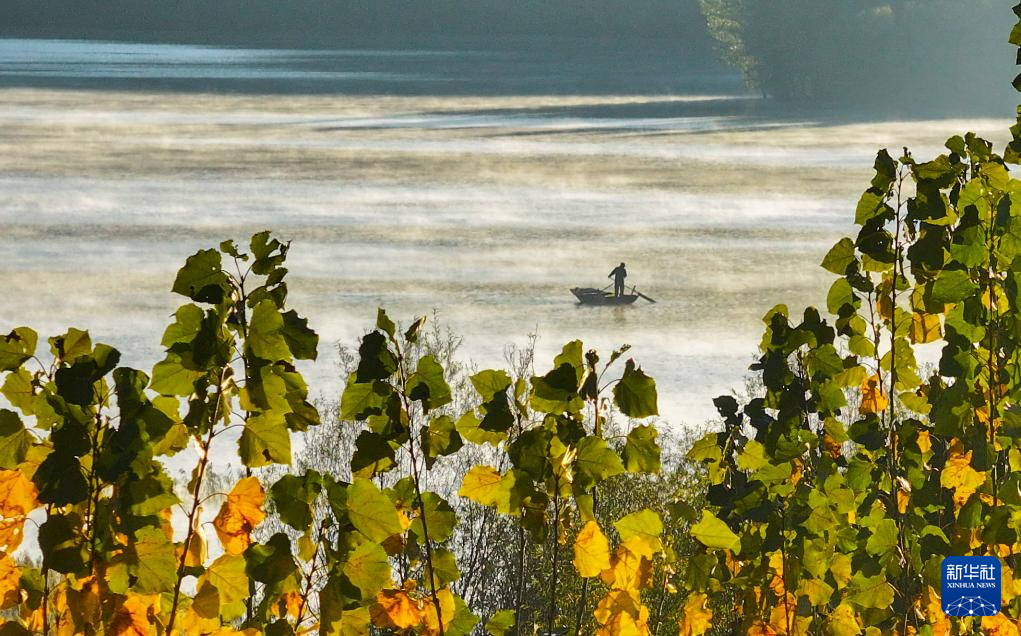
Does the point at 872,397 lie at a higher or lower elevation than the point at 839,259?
lower

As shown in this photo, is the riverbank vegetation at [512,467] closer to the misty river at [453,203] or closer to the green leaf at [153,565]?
the green leaf at [153,565]

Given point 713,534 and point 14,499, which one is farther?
point 713,534

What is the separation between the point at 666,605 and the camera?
5.76 meters

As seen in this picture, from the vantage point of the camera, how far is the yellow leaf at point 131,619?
1765mm

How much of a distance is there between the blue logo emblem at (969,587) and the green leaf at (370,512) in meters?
1.04

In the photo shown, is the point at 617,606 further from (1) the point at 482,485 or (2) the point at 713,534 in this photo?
(1) the point at 482,485

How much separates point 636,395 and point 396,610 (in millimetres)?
417

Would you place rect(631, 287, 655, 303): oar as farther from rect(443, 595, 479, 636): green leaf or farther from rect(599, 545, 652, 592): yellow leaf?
rect(443, 595, 479, 636): green leaf

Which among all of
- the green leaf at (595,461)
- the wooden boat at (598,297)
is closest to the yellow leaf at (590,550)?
the green leaf at (595,461)

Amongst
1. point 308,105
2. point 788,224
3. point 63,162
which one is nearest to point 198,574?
point 788,224

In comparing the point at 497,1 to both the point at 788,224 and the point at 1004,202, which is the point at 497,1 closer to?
the point at 788,224

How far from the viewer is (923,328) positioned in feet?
8.68

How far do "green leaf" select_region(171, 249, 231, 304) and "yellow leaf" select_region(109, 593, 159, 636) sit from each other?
0.38 metres

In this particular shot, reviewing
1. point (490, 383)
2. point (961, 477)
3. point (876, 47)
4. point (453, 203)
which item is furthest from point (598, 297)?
point (876, 47)
